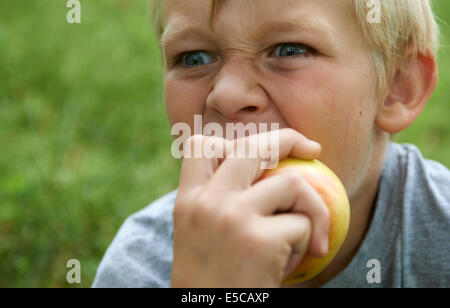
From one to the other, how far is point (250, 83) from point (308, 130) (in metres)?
0.18

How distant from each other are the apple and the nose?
0.21 meters

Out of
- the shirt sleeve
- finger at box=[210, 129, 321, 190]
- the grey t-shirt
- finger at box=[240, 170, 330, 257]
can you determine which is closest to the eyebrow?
finger at box=[210, 129, 321, 190]

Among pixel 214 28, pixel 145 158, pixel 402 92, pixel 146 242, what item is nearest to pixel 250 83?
pixel 214 28

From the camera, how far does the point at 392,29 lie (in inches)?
62.5

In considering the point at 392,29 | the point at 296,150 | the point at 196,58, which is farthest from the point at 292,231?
the point at 392,29

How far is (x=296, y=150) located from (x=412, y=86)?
68cm

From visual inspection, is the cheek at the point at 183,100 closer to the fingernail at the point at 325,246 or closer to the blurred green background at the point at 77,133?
the fingernail at the point at 325,246

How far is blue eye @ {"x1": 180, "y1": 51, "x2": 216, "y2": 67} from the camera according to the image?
149 cm

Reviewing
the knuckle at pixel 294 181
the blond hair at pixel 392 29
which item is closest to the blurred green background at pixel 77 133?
the blond hair at pixel 392 29

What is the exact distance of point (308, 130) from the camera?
137 cm

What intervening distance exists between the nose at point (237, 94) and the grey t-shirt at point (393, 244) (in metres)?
0.68

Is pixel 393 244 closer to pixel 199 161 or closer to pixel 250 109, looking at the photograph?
pixel 250 109

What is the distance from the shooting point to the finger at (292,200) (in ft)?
3.38

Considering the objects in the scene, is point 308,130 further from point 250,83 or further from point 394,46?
point 394,46
